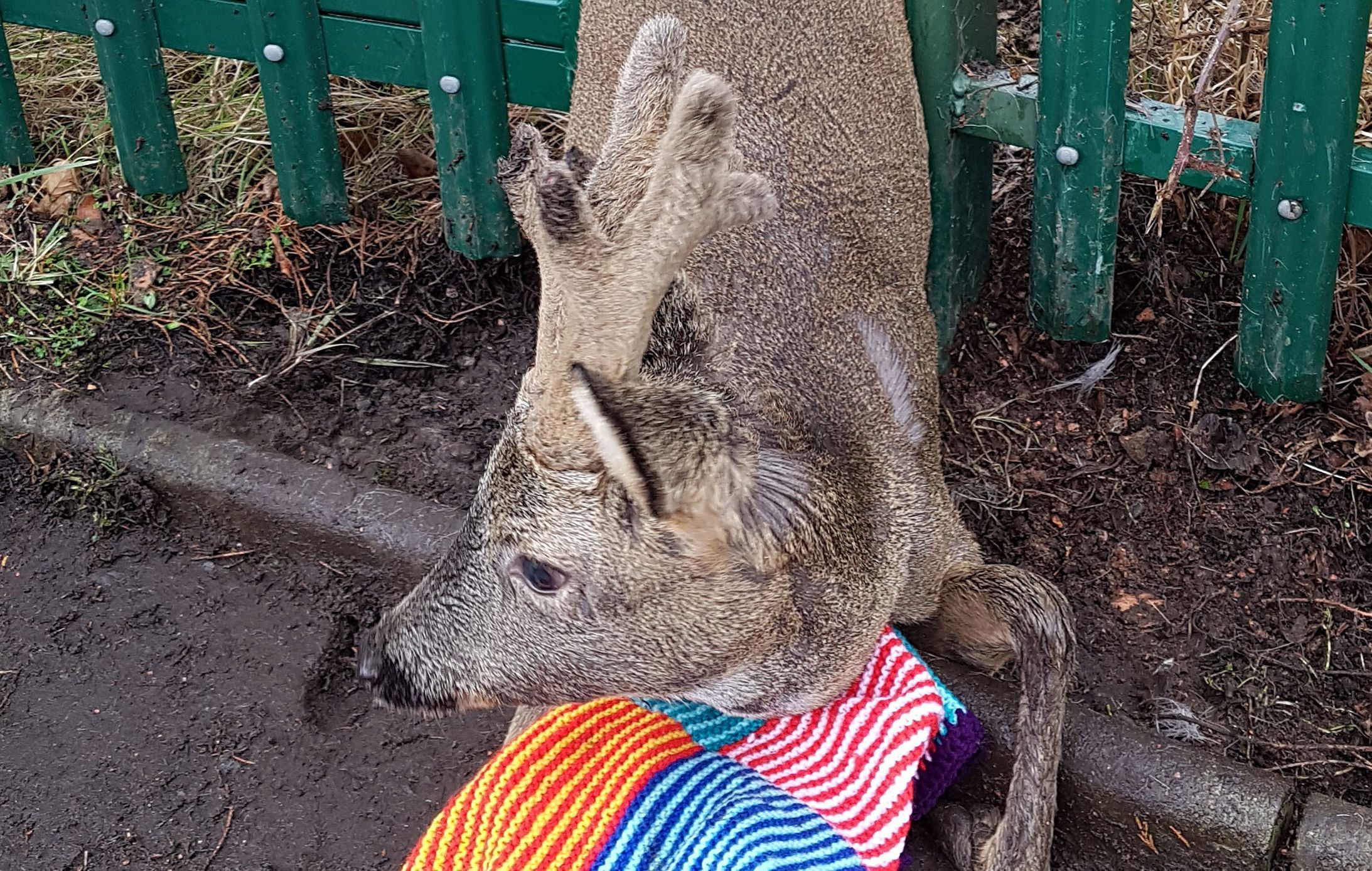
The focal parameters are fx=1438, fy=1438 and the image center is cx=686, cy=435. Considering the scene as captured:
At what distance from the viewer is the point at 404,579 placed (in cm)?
373

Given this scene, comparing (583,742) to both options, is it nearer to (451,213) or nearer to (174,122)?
(451,213)

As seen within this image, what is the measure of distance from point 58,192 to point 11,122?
282 millimetres

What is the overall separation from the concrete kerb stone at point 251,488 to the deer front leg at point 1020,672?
130 cm

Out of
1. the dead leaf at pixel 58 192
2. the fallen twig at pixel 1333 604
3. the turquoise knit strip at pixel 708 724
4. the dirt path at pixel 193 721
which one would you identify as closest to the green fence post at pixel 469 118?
the dirt path at pixel 193 721

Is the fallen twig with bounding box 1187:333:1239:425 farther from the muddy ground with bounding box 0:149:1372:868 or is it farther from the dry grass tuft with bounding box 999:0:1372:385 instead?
the dry grass tuft with bounding box 999:0:1372:385

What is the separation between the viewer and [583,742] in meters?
2.87

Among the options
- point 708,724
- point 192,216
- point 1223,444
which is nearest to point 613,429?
point 708,724

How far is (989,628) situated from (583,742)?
96 centimetres

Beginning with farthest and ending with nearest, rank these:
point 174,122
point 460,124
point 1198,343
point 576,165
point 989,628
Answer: point 174,122
point 460,124
point 1198,343
point 989,628
point 576,165

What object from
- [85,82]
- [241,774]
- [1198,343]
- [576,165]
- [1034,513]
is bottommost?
[241,774]

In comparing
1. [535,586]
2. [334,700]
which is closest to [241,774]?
[334,700]

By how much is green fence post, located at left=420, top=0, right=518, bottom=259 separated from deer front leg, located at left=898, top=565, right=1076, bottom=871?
1.83 meters

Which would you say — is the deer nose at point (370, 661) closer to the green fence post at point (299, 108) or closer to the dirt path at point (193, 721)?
the dirt path at point (193, 721)

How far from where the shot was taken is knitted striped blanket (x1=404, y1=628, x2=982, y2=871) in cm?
269
